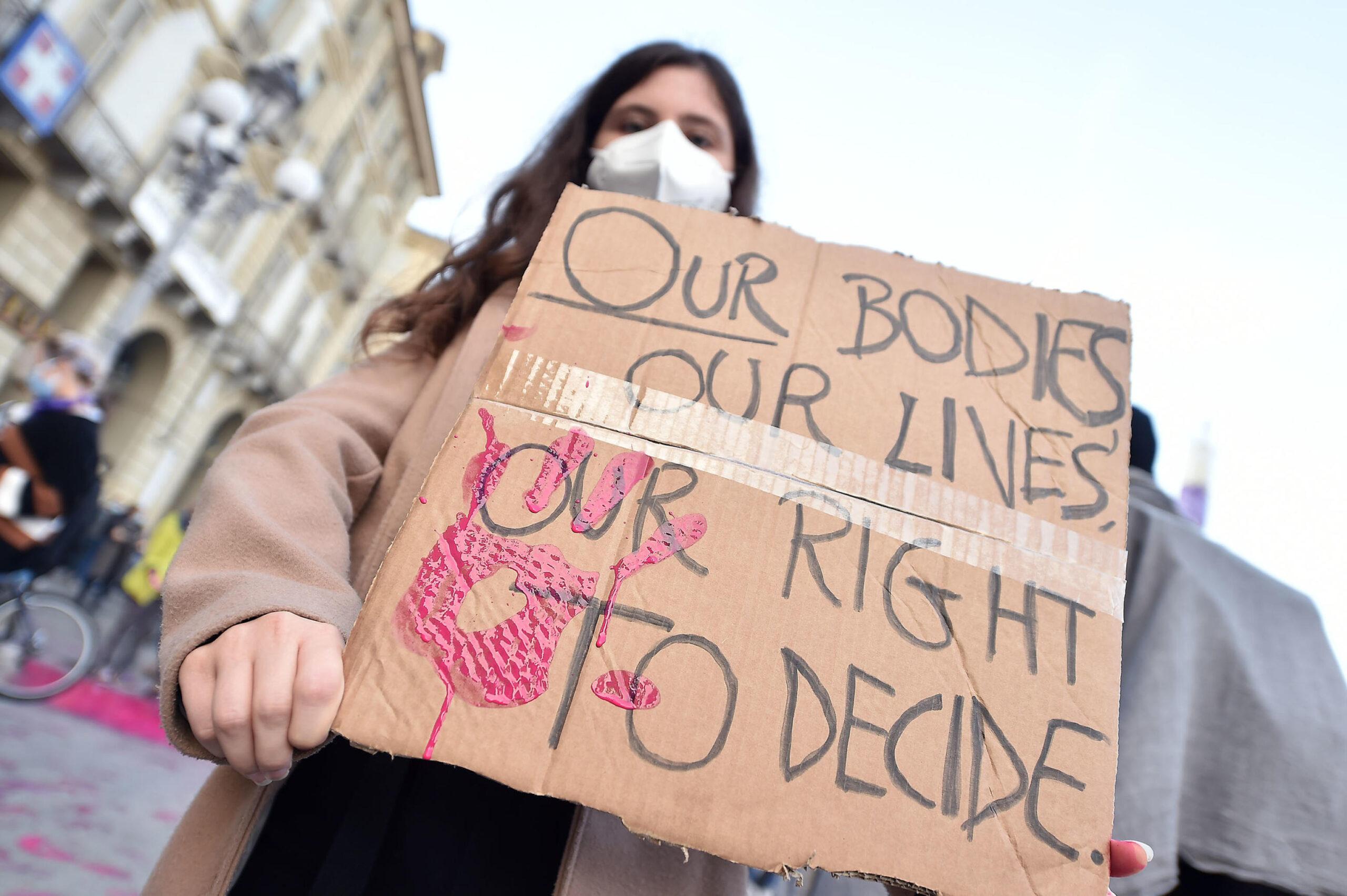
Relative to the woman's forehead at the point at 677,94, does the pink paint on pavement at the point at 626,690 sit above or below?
below

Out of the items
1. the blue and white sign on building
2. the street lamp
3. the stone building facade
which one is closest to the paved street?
the stone building facade

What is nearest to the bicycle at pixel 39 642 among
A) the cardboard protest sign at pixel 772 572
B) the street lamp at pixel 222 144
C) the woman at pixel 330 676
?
the street lamp at pixel 222 144

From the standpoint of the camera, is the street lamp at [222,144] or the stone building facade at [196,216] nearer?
the street lamp at [222,144]

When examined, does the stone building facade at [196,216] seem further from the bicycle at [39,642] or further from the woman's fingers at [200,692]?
the woman's fingers at [200,692]

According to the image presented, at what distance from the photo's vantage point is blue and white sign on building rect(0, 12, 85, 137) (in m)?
7.28

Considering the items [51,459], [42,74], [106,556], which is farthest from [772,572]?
[42,74]

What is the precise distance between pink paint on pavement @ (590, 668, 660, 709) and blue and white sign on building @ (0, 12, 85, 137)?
9.60 m

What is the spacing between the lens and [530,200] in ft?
4.77

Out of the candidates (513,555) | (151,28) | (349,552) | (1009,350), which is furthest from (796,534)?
(151,28)

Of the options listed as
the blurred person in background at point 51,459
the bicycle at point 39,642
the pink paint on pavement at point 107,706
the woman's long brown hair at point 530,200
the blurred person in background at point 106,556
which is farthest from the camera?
the blurred person in background at point 106,556

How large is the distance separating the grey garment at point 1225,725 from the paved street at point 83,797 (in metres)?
2.62

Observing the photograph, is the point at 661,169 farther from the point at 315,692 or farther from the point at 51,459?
the point at 51,459

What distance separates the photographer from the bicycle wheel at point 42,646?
379 centimetres

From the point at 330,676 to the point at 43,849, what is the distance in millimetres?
2404
